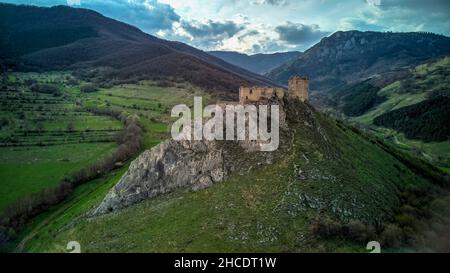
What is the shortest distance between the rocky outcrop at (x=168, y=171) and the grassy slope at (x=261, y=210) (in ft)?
7.81

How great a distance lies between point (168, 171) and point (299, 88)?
88.4 ft

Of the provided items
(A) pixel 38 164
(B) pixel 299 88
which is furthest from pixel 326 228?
(A) pixel 38 164

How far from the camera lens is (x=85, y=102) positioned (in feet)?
603

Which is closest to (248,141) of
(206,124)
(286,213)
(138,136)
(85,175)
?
(206,124)

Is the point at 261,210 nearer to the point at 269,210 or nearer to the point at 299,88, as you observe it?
the point at 269,210

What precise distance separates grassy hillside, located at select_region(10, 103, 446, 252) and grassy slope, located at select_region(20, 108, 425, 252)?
108 millimetres

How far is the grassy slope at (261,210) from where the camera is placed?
135 feet

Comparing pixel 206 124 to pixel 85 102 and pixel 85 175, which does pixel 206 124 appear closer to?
pixel 85 175

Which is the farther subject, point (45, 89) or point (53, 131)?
point (45, 89)

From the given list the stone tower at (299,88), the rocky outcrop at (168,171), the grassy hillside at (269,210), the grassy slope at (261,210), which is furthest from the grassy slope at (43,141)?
the stone tower at (299,88)

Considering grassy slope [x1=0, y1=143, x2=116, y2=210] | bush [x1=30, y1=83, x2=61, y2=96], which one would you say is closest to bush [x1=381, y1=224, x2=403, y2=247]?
grassy slope [x1=0, y1=143, x2=116, y2=210]

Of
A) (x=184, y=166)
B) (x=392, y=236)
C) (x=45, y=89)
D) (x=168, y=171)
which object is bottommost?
(x=392, y=236)

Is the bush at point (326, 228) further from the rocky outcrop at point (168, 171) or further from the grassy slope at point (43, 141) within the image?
the grassy slope at point (43, 141)

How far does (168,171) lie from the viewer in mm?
59094
